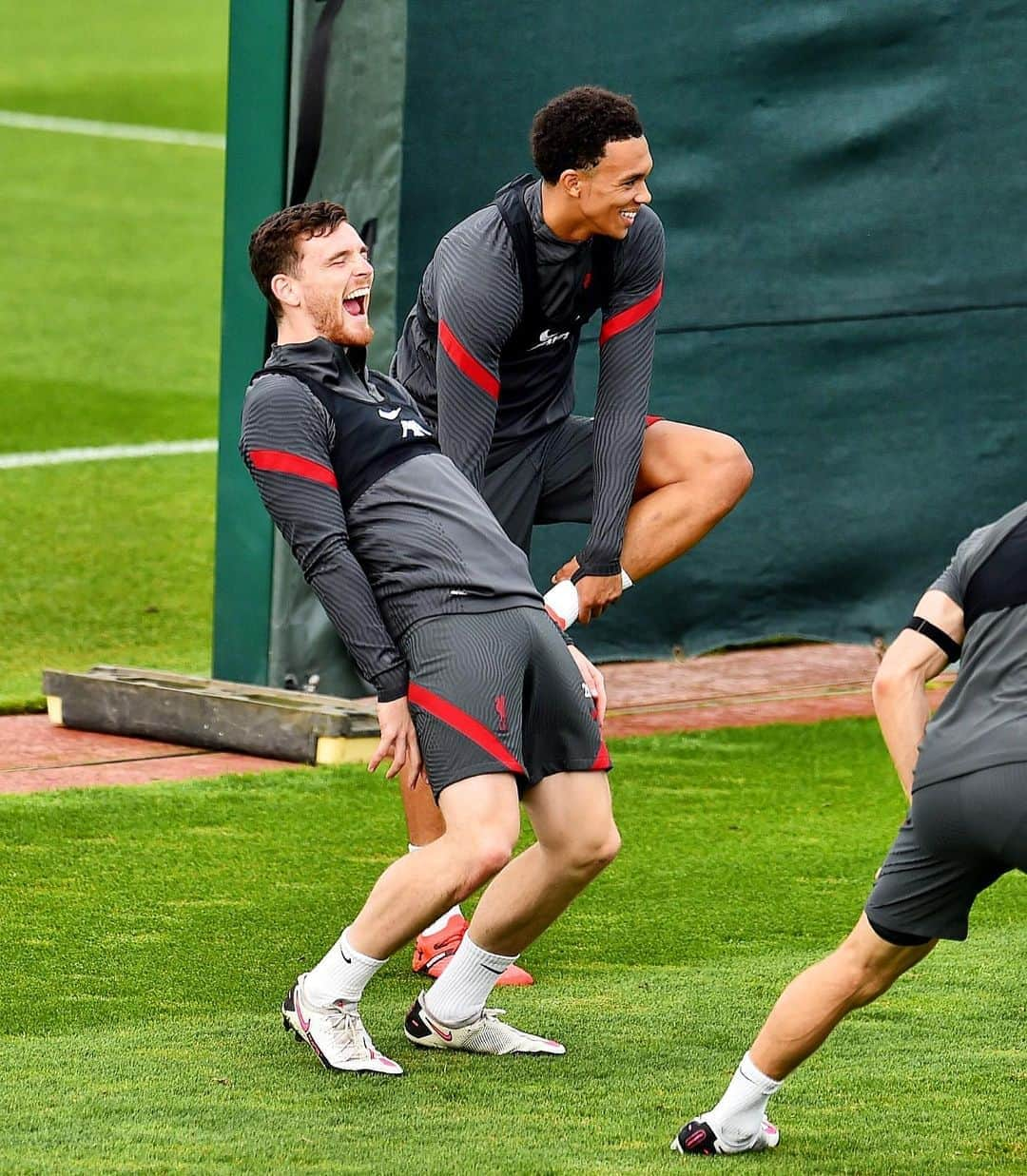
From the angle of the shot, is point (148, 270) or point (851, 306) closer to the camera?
point (851, 306)

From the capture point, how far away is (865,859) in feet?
21.7

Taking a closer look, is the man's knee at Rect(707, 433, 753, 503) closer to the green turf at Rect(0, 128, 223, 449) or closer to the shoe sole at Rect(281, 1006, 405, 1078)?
the shoe sole at Rect(281, 1006, 405, 1078)

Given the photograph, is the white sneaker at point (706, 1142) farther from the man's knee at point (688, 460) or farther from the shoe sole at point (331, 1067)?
the man's knee at point (688, 460)

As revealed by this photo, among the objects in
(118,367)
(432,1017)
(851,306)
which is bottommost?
(118,367)

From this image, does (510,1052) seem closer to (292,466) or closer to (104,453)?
(292,466)

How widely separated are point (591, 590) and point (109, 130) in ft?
78.1

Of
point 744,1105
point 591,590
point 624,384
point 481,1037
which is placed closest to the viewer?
point 744,1105

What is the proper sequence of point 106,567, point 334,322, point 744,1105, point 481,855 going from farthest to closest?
1. point 106,567
2. point 334,322
3. point 481,855
4. point 744,1105

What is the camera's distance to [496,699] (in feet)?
15.2

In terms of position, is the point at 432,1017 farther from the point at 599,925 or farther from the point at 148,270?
the point at 148,270

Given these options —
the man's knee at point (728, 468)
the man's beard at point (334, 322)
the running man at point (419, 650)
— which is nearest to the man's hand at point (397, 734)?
the running man at point (419, 650)

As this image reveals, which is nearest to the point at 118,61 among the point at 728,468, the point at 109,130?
the point at 109,130

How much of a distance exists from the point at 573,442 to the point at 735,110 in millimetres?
2942

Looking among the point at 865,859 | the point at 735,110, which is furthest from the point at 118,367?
the point at 865,859
